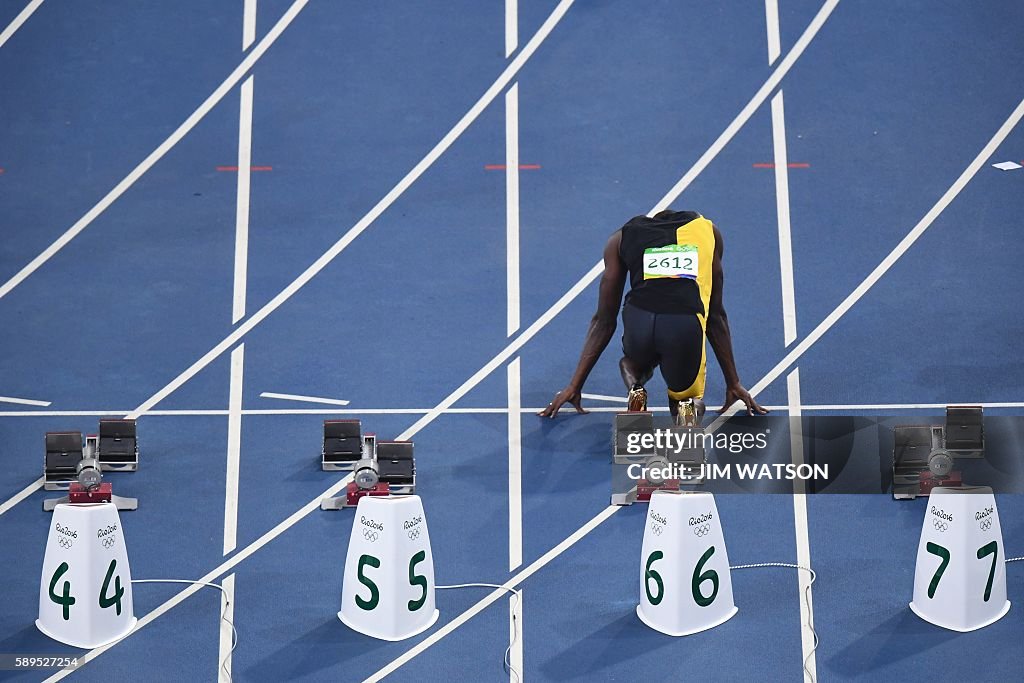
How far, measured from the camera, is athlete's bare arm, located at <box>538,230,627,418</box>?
1203 centimetres

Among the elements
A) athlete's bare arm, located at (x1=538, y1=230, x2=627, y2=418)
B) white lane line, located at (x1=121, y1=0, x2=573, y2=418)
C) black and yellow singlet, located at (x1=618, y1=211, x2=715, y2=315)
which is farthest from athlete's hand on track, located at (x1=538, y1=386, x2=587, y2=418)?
white lane line, located at (x1=121, y1=0, x2=573, y2=418)

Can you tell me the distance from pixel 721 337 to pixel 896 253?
5.97 feet

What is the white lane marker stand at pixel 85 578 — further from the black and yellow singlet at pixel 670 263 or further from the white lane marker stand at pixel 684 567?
the black and yellow singlet at pixel 670 263

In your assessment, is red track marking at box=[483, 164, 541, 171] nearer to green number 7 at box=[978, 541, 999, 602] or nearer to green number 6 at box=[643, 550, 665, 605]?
green number 6 at box=[643, 550, 665, 605]

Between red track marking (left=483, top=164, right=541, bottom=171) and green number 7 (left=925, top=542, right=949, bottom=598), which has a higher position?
red track marking (left=483, top=164, right=541, bottom=171)

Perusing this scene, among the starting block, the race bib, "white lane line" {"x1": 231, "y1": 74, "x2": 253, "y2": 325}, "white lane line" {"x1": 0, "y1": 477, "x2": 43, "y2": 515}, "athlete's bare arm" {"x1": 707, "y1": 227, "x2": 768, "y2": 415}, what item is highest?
"white lane line" {"x1": 231, "y1": 74, "x2": 253, "y2": 325}

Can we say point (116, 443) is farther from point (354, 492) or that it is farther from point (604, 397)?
point (604, 397)

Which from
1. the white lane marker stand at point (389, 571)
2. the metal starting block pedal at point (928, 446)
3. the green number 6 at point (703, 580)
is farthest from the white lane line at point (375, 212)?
the metal starting block pedal at point (928, 446)

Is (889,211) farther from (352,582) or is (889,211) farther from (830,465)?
(352,582)

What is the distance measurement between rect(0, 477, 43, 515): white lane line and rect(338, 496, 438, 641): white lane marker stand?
2.18m

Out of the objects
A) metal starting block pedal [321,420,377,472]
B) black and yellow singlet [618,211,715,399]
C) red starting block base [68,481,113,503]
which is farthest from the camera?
metal starting block pedal [321,420,377,472]

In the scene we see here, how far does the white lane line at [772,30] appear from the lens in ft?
47.2

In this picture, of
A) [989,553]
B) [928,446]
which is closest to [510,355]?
[928,446]

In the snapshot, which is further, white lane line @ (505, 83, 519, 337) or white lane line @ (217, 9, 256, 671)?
white lane line @ (505, 83, 519, 337)
